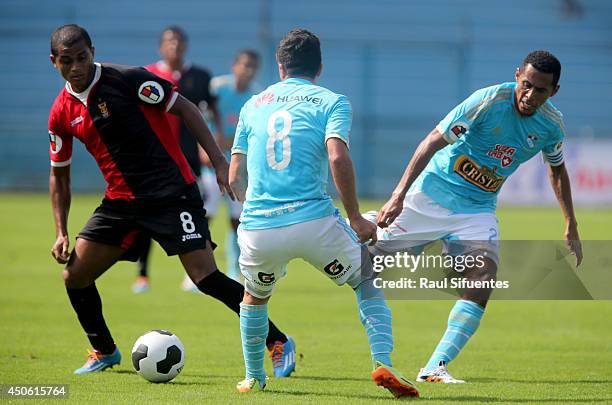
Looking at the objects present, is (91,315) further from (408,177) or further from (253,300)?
(408,177)

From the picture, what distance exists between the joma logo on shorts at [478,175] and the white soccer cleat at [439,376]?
136cm

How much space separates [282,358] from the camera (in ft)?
22.8

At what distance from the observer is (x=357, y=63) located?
3481 cm

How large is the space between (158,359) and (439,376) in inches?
75.2

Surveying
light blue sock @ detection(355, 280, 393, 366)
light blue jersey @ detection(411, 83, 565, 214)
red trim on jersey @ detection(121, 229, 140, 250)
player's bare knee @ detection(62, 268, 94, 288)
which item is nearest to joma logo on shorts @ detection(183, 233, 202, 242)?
red trim on jersey @ detection(121, 229, 140, 250)

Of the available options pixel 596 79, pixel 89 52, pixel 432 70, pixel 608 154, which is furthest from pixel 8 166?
pixel 89 52

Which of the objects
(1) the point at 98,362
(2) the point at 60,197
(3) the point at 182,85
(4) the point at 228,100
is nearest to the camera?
(2) the point at 60,197

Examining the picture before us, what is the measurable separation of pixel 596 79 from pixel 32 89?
2006 centimetres

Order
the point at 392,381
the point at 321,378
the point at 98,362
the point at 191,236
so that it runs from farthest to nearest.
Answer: the point at 98,362, the point at 321,378, the point at 191,236, the point at 392,381

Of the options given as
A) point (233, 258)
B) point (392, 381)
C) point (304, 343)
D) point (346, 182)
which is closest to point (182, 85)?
point (233, 258)

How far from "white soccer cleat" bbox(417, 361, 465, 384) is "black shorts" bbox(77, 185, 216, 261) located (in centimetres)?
173

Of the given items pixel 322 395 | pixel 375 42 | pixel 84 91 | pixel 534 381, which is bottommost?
pixel 375 42

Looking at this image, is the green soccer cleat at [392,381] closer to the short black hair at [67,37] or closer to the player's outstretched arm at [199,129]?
the player's outstretched arm at [199,129]

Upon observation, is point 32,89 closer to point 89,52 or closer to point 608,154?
point 608,154
